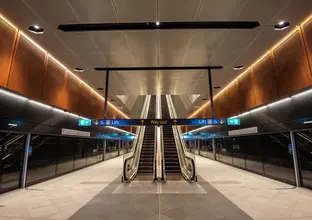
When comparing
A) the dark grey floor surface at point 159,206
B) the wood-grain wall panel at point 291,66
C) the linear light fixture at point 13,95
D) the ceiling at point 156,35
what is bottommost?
the dark grey floor surface at point 159,206

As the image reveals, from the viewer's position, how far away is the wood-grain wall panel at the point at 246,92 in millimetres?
7324

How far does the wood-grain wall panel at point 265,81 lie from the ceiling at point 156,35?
65 cm

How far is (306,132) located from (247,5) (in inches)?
167

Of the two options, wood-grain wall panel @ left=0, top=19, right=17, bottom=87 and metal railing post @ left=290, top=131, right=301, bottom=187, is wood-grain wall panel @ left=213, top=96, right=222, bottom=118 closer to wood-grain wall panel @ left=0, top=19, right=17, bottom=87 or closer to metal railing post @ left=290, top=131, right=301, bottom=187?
metal railing post @ left=290, top=131, right=301, bottom=187

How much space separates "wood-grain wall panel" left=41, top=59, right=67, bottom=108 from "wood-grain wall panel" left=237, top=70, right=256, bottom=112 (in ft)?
25.8

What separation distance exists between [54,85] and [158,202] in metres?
5.63

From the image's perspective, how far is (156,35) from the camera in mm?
4547

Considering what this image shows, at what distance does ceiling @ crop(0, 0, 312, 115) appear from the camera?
3584 millimetres

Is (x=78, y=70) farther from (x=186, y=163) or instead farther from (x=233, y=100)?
(x=233, y=100)

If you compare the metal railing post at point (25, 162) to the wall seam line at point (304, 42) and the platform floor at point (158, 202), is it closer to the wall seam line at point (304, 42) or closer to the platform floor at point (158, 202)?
the platform floor at point (158, 202)

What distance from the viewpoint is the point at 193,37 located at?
15.3 ft

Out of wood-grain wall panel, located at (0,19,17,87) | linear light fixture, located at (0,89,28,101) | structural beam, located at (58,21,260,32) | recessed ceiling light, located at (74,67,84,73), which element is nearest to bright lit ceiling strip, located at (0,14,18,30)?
wood-grain wall panel, located at (0,19,17,87)

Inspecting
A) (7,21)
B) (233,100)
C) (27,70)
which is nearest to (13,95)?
(27,70)

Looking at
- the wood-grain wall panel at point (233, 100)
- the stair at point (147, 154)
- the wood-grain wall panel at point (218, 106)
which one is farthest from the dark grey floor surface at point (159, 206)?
the wood-grain wall panel at point (218, 106)
